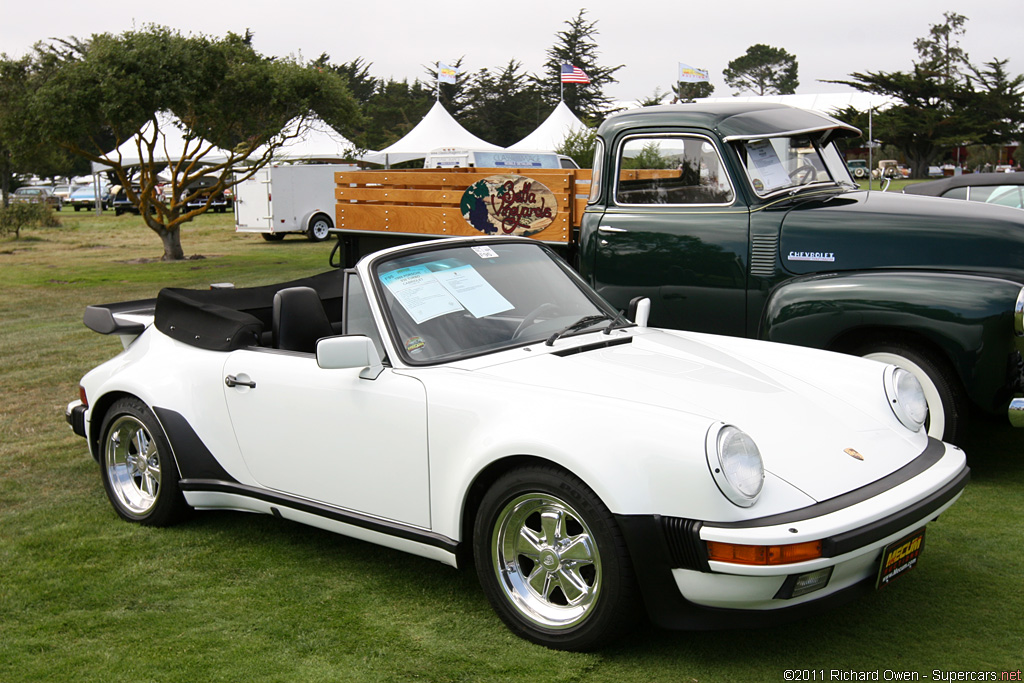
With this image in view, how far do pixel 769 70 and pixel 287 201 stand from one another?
106 metres

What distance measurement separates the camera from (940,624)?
353 centimetres

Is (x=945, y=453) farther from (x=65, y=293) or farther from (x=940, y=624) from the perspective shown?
(x=65, y=293)

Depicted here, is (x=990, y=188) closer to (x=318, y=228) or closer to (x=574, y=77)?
(x=318, y=228)

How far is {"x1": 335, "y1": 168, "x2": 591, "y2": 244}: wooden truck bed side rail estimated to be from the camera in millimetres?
7859

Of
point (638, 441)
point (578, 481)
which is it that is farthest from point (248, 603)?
point (638, 441)

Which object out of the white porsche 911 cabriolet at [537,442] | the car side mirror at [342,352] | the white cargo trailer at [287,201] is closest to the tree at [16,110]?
the white cargo trailer at [287,201]

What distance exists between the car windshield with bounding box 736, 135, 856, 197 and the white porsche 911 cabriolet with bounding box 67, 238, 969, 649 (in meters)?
2.06

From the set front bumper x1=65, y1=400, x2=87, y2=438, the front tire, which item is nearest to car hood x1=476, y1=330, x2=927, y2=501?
the front tire

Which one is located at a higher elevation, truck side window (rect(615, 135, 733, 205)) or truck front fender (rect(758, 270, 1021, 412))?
truck side window (rect(615, 135, 733, 205))

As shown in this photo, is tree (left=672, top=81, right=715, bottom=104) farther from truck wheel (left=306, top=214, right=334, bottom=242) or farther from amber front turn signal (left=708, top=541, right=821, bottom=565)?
amber front turn signal (left=708, top=541, right=821, bottom=565)

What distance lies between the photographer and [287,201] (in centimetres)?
2658

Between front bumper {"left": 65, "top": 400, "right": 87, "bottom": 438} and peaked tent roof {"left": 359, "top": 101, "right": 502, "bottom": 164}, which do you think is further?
peaked tent roof {"left": 359, "top": 101, "right": 502, "bottom": 164}

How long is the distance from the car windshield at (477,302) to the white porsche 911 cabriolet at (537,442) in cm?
1

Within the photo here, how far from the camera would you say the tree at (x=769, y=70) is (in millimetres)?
119250
